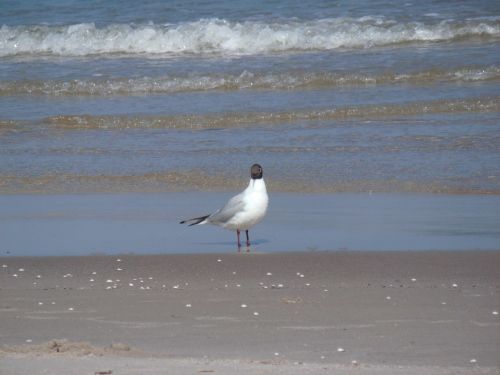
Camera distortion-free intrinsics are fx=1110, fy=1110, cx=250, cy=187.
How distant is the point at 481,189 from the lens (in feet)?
27.6

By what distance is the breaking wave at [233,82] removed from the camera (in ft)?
46.5

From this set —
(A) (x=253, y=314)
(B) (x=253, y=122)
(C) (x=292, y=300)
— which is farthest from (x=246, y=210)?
(B) (x=253, y=122)

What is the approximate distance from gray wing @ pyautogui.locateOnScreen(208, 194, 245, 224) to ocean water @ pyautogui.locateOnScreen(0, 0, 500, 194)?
149 cm

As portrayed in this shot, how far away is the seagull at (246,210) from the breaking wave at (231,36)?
33.3ft

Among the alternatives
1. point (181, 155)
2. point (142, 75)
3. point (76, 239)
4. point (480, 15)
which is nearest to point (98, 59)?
point (142, 75)

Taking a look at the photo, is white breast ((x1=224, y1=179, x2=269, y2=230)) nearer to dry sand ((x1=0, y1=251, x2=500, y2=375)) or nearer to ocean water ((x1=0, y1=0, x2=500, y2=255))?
ocean water ((x1=0, y1=0, x2=500, y2=255))

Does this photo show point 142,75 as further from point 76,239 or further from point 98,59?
point 76,239

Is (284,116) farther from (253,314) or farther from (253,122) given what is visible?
(253,314)

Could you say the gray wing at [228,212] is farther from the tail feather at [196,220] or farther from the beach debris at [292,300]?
the beach debris at [292,300]

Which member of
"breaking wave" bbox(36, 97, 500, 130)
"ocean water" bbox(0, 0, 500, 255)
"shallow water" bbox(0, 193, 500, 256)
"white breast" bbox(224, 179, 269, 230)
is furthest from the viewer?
"breaking wave" bbox(36, 97, 500, 130)

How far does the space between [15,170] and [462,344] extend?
6.10m

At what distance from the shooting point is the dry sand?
4.46 metres

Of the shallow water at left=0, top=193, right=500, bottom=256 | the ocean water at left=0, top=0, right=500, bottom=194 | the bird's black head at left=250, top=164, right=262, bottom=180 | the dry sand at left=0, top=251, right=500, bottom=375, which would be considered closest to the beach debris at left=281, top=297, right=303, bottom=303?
the dry sand at left=0, top=251, right=500, bottom=375

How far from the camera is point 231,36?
1834 centimetres
